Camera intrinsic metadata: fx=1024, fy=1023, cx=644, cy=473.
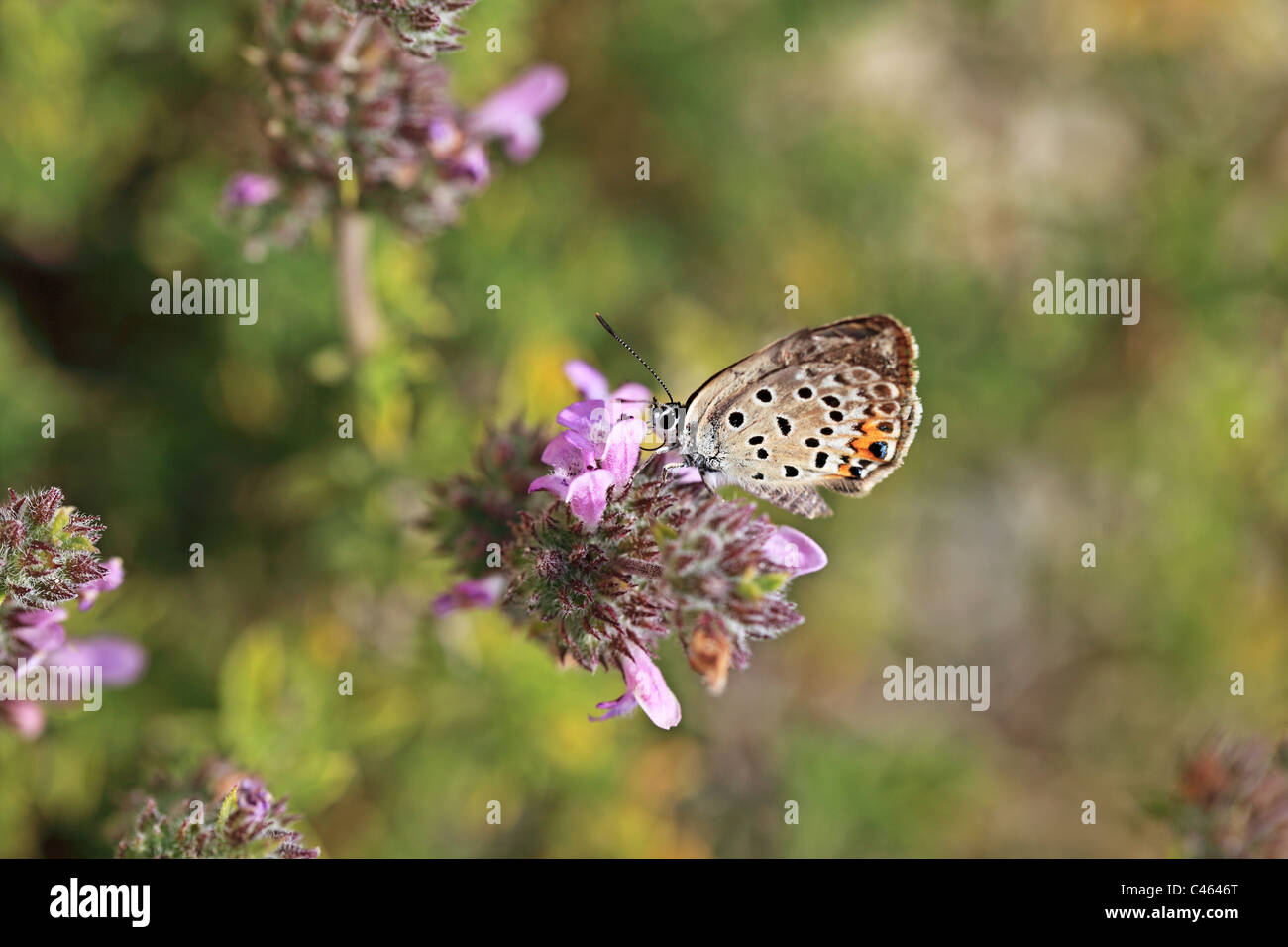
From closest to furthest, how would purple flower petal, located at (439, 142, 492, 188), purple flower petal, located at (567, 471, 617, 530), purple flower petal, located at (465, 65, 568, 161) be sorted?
1. purple flower petal, located at (567, 471, 617, 530)
2. purple flower petal, located at (439, 142, 492, 188)
3. purple flower petal, located at (465, 65, 568, 161)

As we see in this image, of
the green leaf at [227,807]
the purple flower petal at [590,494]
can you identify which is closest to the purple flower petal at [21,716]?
the green leaf at [227,807]

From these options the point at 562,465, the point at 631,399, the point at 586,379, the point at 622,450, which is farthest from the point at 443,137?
the point at 622,450

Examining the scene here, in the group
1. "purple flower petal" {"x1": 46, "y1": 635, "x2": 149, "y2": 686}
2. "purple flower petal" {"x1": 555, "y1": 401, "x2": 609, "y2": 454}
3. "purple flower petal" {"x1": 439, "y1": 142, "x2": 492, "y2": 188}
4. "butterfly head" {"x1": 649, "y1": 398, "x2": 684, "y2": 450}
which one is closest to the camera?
"purple flower petal" {"x1": 555, "y1": 401, "x2": 609, "y2": 454}

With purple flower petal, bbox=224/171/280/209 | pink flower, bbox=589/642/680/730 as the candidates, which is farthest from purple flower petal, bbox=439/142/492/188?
pink flower, bbox=589/642/680/730

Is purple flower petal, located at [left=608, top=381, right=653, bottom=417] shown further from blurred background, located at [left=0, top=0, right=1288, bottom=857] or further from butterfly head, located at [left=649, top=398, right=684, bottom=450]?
blurred background, located at [left=0, top=0, right=1288, bottom=857]

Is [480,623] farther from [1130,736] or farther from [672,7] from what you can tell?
[1130,736]

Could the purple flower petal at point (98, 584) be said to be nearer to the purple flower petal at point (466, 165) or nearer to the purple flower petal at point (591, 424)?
the purple flower petal at point (591, 424)
